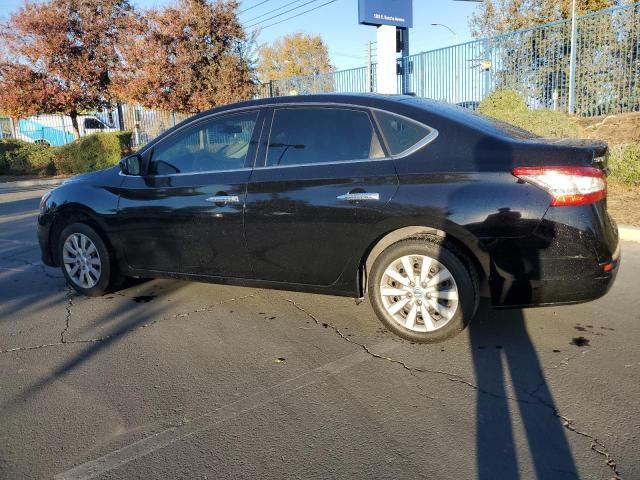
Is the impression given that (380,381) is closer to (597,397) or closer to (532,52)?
(597,397)

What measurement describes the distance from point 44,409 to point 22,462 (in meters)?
0.52

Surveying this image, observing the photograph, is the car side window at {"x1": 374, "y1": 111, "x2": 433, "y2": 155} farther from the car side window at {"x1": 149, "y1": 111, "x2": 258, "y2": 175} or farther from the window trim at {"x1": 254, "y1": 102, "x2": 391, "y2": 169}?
the car side window at {"x1": 149, "y1": 111, "x2": 258, "y2": 175}

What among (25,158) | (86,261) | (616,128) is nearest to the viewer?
(86,261)

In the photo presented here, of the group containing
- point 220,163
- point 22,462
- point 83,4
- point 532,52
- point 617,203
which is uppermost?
point 83,4

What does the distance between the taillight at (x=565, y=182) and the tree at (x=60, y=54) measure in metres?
19.6

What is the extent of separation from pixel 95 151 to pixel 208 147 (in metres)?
17.1

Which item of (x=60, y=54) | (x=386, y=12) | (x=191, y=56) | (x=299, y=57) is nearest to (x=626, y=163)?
(x=386, y=12)

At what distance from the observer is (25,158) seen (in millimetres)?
21484

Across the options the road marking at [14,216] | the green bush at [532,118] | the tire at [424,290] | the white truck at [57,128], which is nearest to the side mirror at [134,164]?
the tire at [424,290]

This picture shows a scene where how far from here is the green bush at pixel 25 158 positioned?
69.6 feet

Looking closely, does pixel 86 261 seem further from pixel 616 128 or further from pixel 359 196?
pixel 616 128

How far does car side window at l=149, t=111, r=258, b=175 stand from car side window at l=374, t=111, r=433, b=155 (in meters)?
1.11

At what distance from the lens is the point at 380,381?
334cm

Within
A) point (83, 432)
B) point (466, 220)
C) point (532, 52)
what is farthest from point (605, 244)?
point (532, 52)
